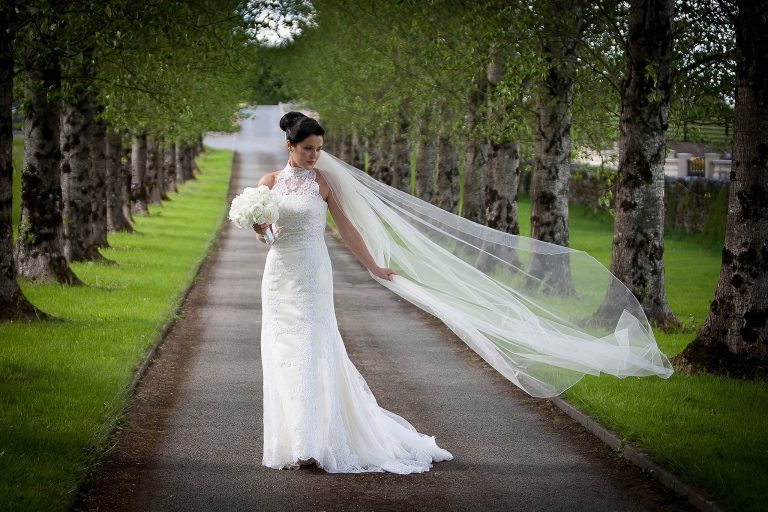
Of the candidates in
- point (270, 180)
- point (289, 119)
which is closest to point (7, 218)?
point (270, 180)

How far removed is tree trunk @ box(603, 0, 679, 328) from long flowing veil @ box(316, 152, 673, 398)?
5632mm

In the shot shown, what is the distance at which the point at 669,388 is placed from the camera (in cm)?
1177

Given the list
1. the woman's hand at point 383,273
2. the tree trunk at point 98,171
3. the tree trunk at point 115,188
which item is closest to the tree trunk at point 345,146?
the tree trunk at point 115,188

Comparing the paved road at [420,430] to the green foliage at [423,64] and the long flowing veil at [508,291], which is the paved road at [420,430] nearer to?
the long flowing veil at [508,291]

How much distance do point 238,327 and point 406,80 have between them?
61.0 ft

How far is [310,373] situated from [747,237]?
20.1 feet

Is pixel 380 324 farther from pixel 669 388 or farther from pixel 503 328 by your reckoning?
pixel 503 328

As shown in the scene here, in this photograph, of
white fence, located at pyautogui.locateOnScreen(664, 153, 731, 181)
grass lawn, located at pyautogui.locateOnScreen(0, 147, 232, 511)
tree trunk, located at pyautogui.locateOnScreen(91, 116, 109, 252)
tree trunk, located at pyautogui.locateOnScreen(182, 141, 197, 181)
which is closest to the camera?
grass lawn, located at pyautogui.locateOnScreen(0, 147, 232, 511)

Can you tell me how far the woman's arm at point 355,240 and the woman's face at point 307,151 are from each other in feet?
2.01

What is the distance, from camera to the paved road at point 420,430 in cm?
778

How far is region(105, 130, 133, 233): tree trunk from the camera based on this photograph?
35.1 metres

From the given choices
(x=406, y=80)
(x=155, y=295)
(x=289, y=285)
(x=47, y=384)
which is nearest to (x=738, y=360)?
(x=289, y=285)

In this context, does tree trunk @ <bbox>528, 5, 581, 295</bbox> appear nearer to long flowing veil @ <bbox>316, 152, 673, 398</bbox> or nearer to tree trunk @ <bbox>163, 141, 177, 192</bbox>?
long flowing veil @ <bbox>316, 152, 673, 398</bbox>

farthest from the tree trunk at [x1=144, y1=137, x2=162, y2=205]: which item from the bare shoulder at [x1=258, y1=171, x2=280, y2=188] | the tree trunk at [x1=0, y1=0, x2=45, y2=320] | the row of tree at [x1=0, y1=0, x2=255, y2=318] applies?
the bare shoulder at [x1=258, y1=171, x2=280, y2=188]
